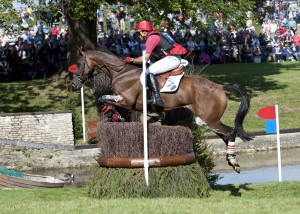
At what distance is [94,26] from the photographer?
106 ft

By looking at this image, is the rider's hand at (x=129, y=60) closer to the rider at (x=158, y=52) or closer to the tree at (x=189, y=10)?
the rider at (x=158, y=52)

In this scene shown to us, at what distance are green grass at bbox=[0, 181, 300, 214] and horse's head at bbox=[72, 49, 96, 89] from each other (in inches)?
89.5

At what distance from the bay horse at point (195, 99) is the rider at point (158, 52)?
27 centimetres

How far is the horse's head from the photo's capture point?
16297 millimetres

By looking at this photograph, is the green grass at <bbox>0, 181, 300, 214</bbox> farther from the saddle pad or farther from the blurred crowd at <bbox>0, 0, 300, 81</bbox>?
the blurred crowd at <bbox>0, 0, 300, 81</bbox>

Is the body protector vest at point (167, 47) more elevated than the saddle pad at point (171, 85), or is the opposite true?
the body protector vest at point (167, 47)

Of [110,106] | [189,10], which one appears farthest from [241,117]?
[189,10]

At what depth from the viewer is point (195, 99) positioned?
15312 millimetres

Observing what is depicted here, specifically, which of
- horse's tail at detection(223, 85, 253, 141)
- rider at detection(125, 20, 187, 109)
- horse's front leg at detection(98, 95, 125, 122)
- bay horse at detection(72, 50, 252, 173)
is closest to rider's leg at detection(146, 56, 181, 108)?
rider at detection(125, 20, 187, 109)

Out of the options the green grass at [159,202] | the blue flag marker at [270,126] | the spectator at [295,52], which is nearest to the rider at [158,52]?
the green grass at [159,202]

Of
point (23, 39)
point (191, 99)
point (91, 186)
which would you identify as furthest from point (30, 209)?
point (23, 39)

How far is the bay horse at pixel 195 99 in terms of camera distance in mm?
15281

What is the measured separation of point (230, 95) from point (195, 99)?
1730 cm

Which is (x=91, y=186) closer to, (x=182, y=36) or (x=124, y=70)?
(x=124, y=70)
